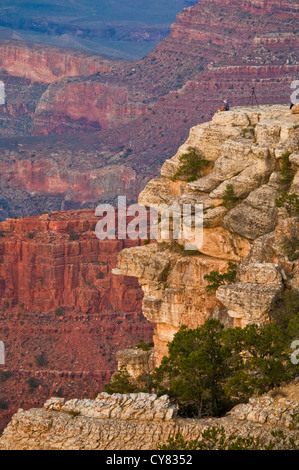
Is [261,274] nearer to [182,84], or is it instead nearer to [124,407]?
[124,407]

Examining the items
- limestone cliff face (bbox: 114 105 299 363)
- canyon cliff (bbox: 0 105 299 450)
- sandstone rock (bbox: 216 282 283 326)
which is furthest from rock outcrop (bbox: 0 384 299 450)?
limestone cliff face (bbox: 114 105 299 363)

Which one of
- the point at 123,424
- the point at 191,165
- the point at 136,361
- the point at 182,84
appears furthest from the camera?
the point at 182,84

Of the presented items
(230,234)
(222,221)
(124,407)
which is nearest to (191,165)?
(222,221)

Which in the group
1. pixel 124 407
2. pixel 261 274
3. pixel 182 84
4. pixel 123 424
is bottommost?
pixel 123 424

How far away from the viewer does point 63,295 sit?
100750mm

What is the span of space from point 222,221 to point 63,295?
54930 millimetres

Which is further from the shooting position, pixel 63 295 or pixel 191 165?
pixel 63 295

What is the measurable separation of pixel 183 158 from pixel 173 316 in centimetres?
585

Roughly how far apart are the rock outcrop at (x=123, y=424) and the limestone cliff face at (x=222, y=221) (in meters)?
9.46

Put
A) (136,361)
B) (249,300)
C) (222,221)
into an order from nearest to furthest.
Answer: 1. (249,300)
2. (222,221)
3. (136,361)

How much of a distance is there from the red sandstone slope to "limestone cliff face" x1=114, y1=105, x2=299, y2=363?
43147mm

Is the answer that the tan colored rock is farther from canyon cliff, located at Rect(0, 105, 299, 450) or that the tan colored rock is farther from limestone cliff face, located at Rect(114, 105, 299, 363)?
limestone cliff face, located at Rect(114, 105, 299, 363)

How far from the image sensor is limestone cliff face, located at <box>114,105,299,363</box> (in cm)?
4531

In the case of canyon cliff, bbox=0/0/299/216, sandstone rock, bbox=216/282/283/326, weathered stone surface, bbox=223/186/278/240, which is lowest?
sandstone rock, bbox=216/282/283/326
